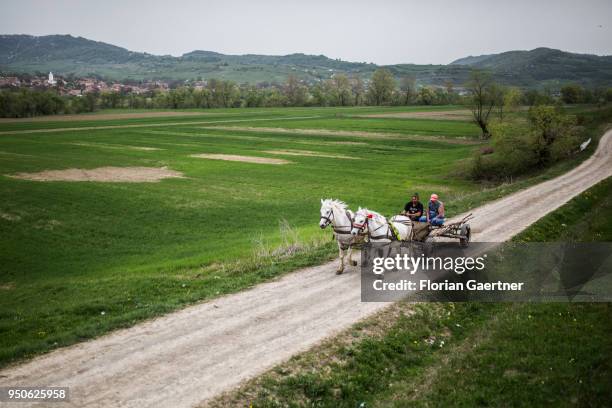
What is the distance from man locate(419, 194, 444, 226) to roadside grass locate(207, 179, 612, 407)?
423cm

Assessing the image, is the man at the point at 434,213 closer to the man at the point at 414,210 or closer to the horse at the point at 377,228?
the man at the point at 414,210

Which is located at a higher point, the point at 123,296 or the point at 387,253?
the point at 387,253

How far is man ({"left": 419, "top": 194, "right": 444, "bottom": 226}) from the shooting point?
17500 millimetres

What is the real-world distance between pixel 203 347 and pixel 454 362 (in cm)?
601

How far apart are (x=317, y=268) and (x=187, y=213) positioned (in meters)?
19.9

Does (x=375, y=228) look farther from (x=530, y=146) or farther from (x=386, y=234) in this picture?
(x=530, y=146)

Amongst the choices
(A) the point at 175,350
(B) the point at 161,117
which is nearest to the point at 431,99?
(B) the point at 161,117

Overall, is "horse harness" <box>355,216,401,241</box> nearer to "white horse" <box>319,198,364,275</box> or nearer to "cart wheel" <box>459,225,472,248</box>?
"white horse" <box>319,198,364,275</box>

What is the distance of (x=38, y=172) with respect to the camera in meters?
49.3

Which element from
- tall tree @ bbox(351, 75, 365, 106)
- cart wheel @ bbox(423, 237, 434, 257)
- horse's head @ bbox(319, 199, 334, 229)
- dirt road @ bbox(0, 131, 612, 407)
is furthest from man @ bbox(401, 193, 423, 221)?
tall tree @ bbox(351, 75, 365, 106)

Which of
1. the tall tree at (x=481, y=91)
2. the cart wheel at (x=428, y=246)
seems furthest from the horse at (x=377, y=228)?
the tall tree at (x=481, y=91)

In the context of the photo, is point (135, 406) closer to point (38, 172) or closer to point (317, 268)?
point (317, 268)

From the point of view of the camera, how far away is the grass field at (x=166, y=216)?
1590 centimetres

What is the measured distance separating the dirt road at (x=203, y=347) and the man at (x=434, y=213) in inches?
147
